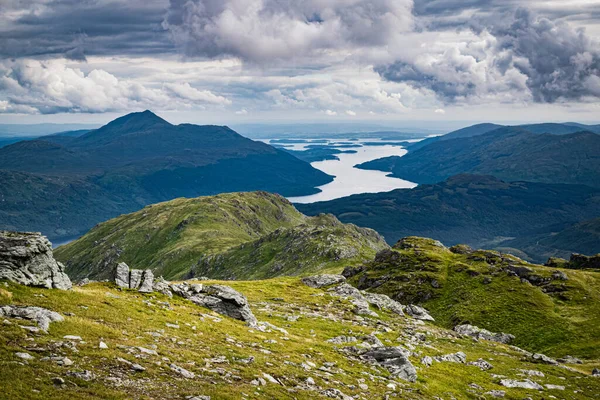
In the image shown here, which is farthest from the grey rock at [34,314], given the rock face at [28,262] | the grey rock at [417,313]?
the grey rock at [417,313]

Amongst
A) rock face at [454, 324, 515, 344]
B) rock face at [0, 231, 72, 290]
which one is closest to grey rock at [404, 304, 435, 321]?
rock face at [454, 324, 515, 344]

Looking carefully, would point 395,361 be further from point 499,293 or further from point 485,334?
point 499,293

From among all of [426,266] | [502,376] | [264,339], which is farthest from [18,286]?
[426,266]

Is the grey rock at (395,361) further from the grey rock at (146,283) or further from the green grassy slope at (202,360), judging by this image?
the grey rock at (146,283)

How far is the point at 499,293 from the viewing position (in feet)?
346

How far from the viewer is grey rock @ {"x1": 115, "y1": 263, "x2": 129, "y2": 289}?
46722 mm

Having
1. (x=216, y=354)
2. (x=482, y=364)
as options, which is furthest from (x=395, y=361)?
(x=482, y=364)

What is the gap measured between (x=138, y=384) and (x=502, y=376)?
130 feet

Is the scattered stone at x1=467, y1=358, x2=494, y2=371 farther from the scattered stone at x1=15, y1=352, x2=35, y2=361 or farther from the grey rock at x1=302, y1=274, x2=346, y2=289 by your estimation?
the grey rock at x1=302, y1=274, x2=346, y2=289

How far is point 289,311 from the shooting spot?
6538cm

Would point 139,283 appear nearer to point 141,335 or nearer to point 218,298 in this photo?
point 218,298

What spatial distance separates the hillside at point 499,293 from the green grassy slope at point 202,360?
30847mm

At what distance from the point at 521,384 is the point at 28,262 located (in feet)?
151

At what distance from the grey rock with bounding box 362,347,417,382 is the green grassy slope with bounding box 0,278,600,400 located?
1072 millimetres
